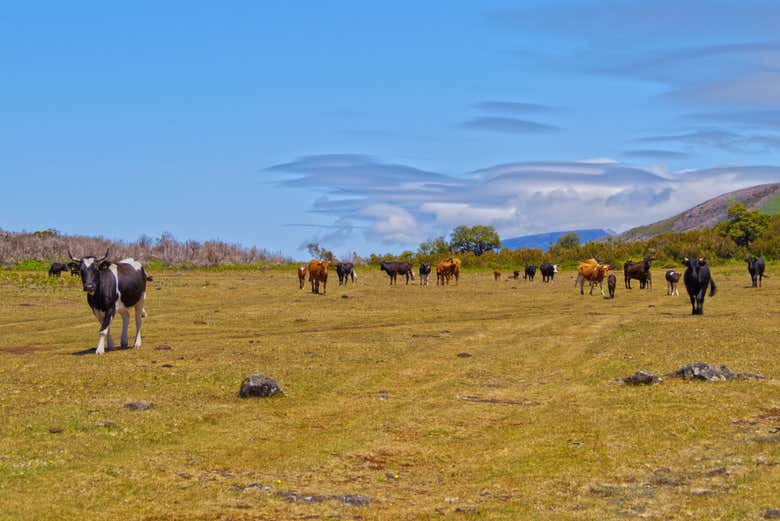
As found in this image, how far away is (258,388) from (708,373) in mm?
8139

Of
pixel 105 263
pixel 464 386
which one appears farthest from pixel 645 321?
pixel 105 263

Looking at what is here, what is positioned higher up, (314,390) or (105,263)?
(105,263)

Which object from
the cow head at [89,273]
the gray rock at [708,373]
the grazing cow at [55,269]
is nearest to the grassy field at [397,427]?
the gray rock at [708,373]

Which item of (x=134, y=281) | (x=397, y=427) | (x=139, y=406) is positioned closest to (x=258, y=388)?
(x=139, y=406)

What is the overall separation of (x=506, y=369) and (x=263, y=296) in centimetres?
3197

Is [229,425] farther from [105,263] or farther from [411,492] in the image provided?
[105,263]

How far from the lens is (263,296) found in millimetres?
50875

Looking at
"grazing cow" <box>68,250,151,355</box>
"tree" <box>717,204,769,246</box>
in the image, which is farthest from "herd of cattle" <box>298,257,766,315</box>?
"tree" <box>717,204,769,246</box>

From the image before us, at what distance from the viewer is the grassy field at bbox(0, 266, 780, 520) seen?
972cm

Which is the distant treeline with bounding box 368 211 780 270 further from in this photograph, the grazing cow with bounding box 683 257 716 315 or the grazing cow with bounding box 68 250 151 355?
the grazing cow with bounding box 68 250 151 355

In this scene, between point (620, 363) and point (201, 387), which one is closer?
point (201, 387)

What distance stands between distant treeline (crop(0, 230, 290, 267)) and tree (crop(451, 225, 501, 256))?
103 ft

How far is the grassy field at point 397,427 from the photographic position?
9.72 m

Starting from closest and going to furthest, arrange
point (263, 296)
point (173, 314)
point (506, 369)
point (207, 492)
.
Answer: point (207, 492) → point (506, 369) → point (173, 314) → point (263, 296)
